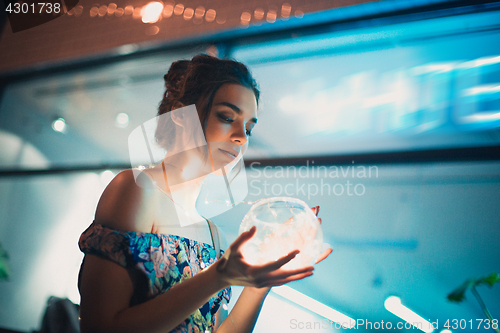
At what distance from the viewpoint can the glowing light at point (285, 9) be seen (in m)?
1.72

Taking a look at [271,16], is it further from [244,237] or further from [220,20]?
[244,237]

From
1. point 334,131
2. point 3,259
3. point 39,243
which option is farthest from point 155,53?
point 3,259

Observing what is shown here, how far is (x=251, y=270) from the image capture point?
600 mm

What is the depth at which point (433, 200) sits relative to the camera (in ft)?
4.57

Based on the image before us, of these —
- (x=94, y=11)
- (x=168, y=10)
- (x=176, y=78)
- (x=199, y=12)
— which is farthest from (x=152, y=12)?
(x=176, y=78)

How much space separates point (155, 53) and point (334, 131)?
4.94 ft

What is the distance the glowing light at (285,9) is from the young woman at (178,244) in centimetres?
90

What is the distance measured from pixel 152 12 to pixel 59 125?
1.35 meters

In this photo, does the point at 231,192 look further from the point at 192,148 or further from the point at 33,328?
the point at 33,328

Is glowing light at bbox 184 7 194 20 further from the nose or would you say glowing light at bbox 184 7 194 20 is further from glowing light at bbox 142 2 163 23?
the nose

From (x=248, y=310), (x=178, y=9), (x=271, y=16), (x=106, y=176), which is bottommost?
(x=248, y=310)

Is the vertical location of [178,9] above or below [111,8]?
below

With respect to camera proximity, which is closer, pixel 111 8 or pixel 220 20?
pixel 220 20

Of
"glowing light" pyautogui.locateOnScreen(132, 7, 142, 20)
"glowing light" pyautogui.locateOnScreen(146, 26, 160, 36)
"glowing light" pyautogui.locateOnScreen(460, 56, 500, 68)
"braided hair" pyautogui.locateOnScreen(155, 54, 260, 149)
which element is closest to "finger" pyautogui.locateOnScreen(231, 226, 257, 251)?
"braided hair" pyautogui.locateOnScreen(155, 54, 260, 149)
